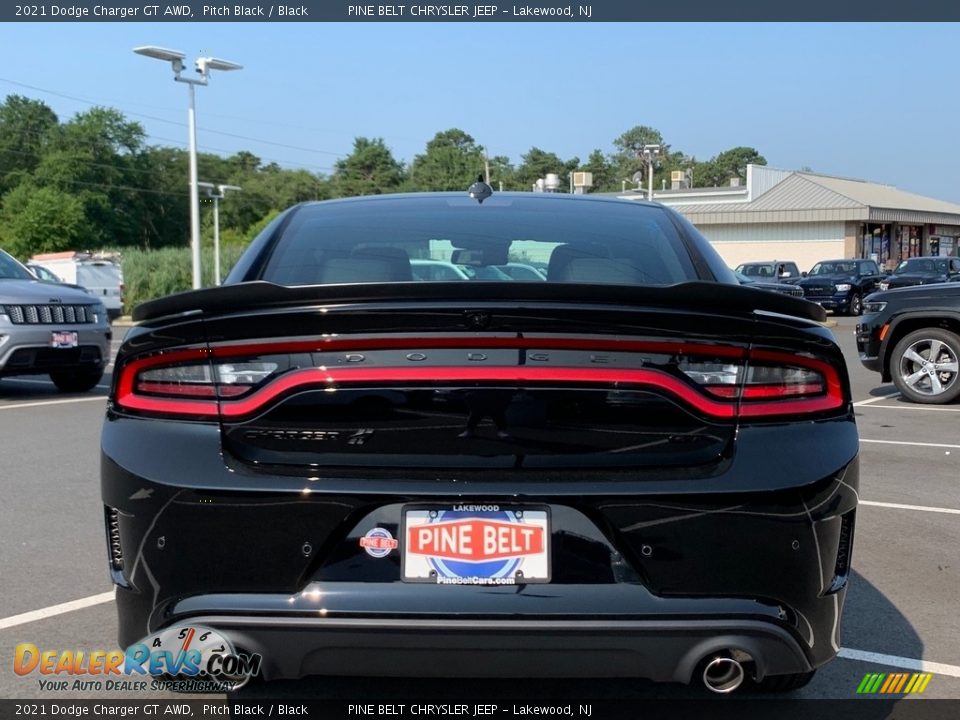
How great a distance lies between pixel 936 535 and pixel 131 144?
9158cm

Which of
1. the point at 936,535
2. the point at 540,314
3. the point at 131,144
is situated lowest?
the point at 936,535

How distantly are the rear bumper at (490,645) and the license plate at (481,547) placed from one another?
0.35ft

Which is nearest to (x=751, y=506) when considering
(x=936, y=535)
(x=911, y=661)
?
(x=911, y=661)

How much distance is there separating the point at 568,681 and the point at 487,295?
1.47m

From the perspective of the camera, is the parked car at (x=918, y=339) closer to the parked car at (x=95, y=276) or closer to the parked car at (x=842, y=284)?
the parked car at (x=842, y=284)

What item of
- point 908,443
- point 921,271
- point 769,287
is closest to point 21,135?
point 921,271

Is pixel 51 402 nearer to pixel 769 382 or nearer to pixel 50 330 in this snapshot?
pixel 50 330

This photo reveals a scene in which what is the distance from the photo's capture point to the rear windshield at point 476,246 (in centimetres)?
366

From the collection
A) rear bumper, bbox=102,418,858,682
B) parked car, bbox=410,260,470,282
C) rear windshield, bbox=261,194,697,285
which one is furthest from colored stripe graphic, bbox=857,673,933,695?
parked car, bbox=410,260,470,282

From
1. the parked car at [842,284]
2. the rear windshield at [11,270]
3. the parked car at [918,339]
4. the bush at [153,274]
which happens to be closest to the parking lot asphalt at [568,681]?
the parked car at [918,339]

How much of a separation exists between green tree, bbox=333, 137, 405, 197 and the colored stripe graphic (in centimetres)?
8984

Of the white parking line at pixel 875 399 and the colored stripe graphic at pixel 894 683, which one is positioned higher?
the colored stripe graphic at pixel 894 683

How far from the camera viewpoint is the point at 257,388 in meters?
2.70

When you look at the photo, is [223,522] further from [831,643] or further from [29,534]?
[29,534]
